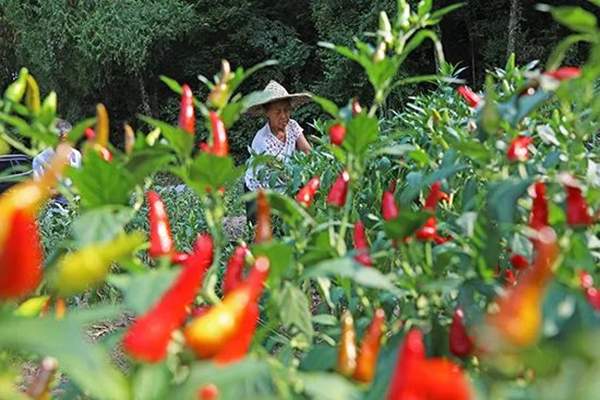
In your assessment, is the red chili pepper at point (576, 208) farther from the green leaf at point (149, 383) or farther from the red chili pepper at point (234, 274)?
the green leaf at point (149, 383)

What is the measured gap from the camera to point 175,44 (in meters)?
18.0

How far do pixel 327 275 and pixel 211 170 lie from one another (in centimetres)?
15

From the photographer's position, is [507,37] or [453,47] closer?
[507,37]

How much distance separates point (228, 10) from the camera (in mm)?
17406

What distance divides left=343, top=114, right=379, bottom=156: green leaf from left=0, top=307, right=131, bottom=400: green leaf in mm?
540

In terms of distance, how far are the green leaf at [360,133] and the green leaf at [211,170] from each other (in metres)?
0.17

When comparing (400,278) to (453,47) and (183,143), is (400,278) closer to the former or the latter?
(183,143)

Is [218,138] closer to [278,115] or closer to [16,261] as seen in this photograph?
[16,261]

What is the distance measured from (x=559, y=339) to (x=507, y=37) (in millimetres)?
14228

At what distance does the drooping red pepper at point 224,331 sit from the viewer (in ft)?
1.90

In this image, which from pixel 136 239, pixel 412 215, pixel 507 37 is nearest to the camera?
pixel 136 239

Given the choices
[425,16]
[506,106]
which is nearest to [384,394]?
[506,106]

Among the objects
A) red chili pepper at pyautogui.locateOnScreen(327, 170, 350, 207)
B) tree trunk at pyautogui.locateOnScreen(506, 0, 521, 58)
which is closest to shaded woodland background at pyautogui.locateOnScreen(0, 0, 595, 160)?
tree trunk at pyautogui.locateOnScreen(506, 0, 521, 58)

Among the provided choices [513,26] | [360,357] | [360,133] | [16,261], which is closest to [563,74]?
[360,133]
